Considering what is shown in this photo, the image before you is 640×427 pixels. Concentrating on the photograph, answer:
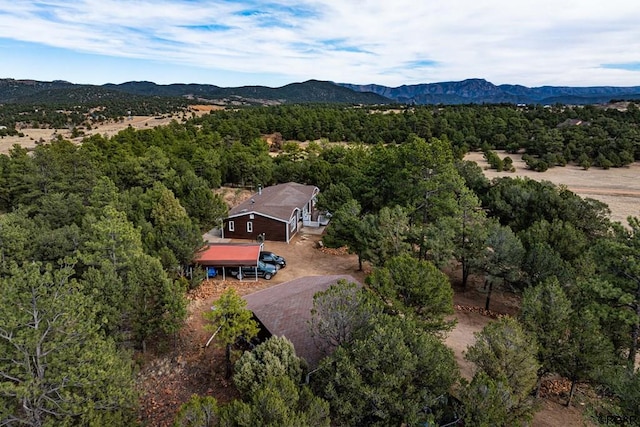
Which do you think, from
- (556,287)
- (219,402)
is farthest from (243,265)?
(556,287)

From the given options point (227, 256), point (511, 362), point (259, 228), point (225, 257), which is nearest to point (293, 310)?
point (511, 362)

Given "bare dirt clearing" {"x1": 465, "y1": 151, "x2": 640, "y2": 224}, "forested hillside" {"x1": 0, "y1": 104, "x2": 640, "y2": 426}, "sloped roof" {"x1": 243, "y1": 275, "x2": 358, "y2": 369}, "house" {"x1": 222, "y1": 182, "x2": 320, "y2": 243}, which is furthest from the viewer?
"bare dirt clearing" {"x1": 465, "y1": 151, "x2": 640, "y2": 224}

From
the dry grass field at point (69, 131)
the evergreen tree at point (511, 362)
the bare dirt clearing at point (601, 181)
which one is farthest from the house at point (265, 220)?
the dry grass field at point (69, 131)

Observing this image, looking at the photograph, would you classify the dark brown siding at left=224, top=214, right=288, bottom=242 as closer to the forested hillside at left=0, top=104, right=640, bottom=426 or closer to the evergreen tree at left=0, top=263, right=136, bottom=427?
the forested hillside at left=0, top=104, right=640, bottom=426

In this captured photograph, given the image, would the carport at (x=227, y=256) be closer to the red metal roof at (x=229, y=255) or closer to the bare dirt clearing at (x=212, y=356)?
the red metal roof at (x=229, y=255)

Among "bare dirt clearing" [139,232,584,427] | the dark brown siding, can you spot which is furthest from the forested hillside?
the dark brown siding

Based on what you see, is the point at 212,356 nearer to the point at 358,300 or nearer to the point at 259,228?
the point at 358,300
